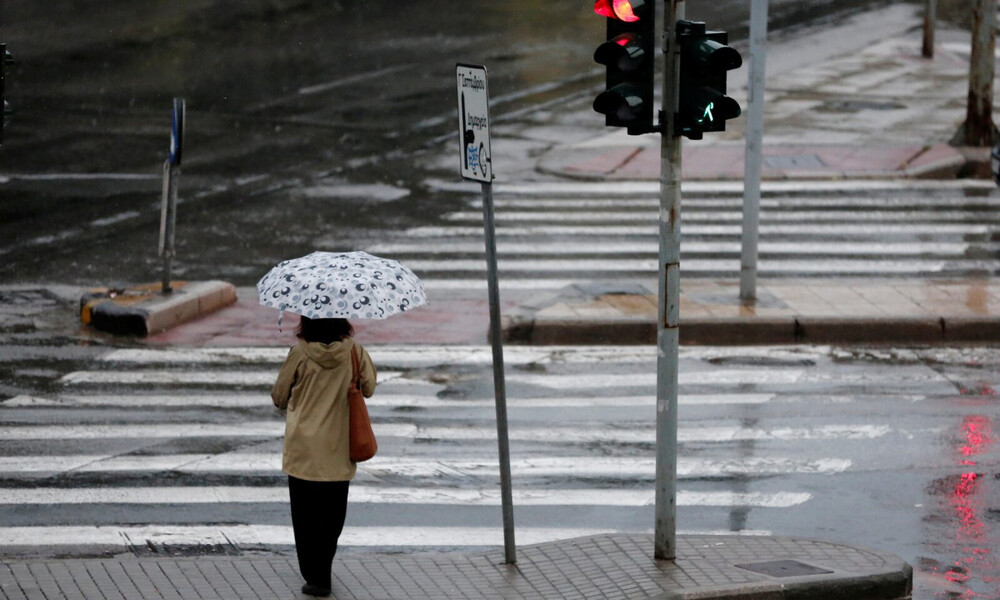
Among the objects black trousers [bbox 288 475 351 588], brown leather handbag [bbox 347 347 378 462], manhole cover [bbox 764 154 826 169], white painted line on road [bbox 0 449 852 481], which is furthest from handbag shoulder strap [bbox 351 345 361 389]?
manhole cover [bbox 764 154 826 169]

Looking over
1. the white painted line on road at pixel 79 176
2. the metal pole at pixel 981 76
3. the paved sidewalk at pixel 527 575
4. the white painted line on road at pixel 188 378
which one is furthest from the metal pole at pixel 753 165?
the white painted line on road at pixel 79 176

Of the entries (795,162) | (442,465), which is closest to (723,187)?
(795,162)

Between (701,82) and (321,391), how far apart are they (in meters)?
2.58

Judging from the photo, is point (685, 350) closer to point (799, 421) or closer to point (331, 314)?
point (799, 421)

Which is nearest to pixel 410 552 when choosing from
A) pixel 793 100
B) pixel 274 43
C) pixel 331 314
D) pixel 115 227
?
pixel 331 314

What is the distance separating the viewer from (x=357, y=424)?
796cm

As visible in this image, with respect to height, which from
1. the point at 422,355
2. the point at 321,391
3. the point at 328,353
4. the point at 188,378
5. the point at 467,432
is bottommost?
the point at 422,355

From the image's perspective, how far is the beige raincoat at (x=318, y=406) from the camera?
26.0 feet

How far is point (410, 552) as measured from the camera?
9.31 meters

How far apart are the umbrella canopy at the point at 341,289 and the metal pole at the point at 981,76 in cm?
1823

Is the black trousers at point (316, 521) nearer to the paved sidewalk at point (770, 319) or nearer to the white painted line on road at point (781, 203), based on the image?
the paved sidewalk at point (770, 319)

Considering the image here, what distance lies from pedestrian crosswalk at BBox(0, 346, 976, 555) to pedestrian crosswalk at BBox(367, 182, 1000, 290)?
3480 millimetres

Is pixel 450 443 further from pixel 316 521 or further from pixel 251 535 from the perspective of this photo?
pixel 316 521

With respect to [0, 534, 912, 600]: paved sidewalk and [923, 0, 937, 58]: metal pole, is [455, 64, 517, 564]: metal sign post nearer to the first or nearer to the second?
[0, 534, 912, 600]: paved sidewalk
